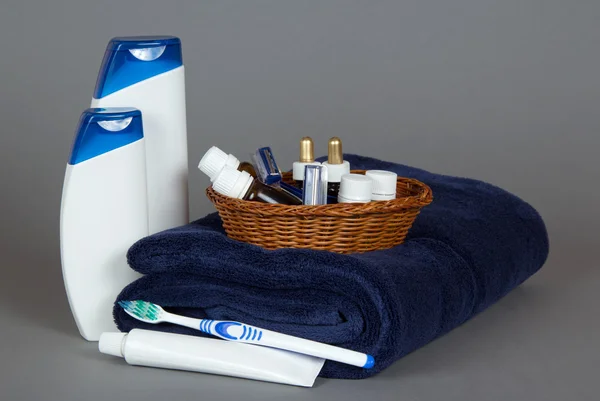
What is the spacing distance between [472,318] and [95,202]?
0.68 metres

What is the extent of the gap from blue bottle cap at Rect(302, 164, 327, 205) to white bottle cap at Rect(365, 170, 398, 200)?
87 millimetres

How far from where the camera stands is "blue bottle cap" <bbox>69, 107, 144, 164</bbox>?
182cm

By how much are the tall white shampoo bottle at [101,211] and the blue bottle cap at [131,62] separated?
73mm

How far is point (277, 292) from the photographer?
1727 mm

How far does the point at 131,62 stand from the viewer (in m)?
1.93

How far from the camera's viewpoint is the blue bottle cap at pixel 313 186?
1.78 metres

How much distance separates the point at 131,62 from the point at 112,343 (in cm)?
49

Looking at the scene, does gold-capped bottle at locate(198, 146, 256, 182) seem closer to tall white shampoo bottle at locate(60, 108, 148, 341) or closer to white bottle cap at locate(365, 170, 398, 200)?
tall white shampoo bottle at locate(60, 108, 148, 341)

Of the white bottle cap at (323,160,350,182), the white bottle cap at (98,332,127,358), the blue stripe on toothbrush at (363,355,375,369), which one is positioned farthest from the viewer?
the white bottle cap at (323,160,350,182)

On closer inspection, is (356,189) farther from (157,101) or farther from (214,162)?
(157,101)

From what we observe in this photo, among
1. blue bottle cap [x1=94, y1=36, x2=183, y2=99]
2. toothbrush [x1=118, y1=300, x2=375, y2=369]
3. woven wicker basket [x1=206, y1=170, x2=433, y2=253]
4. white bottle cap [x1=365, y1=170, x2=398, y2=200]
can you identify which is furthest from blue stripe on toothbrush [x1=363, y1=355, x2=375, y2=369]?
blue bottle cap [x1=94, y1=36, x2=183, y2=99]

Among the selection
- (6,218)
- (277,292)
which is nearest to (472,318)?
(277,292)

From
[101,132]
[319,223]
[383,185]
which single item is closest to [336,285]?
[319,223]

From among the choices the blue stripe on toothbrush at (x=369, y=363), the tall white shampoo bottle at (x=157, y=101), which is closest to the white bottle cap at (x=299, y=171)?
the tall white shampoo bottle at (x=157, y=101)
